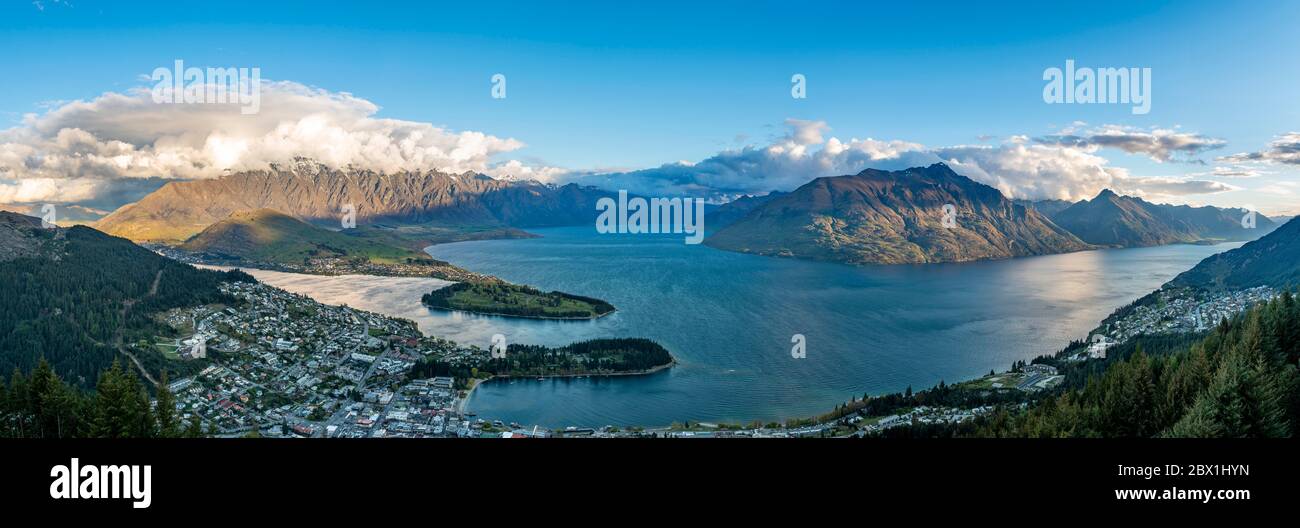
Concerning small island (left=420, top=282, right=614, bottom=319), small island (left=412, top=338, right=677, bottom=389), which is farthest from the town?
small island (left=420, top=282, right=614, bottom=319)

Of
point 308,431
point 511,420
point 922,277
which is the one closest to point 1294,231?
point 922,277

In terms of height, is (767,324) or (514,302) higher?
(514,302)

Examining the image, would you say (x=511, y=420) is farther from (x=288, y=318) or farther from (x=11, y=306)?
(x=11, y=306)

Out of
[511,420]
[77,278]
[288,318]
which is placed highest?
[77,278]

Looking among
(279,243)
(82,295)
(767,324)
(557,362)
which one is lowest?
(557,362)

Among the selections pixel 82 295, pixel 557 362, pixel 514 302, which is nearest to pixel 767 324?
pixel 557 362

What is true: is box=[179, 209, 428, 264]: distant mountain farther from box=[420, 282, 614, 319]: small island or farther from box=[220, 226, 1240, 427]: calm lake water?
box=[420, 282, 614, 319]: small island

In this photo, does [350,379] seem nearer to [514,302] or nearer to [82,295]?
[82,295]

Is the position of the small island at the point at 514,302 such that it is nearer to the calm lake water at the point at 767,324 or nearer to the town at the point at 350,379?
the calm lake water at the point at 767,324
